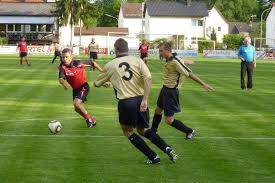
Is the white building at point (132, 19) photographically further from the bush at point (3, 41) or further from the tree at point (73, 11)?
the bush at point (3, 41)

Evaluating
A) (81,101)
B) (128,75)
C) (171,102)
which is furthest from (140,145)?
(81,101)

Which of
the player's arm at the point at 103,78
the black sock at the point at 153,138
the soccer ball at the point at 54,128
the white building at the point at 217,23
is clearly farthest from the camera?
the white building at the point at 217,23

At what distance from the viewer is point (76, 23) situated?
103125 millimetres

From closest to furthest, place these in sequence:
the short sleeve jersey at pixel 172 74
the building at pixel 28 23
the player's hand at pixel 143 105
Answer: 1. the player's hand at pixel 143 105
2. the short sleeve jersey at pixel 172 74
3. the building at pixel 28 23

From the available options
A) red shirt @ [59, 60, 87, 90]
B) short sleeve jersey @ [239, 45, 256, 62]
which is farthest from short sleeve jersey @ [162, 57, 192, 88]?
short sleeve jersey @ [239, 45, 256, 62]

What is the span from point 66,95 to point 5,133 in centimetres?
906

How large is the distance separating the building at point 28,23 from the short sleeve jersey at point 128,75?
8947cm

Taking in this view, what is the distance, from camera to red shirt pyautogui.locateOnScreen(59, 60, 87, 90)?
555 inches

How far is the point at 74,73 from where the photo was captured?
1418 cm

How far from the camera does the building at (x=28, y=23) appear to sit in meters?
99.7

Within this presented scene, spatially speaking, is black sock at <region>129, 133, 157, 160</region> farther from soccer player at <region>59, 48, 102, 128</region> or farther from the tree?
the tree

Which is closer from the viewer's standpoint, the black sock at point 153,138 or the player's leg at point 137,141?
the player's leg at point 137,141

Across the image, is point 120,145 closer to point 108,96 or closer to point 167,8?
point 108,96

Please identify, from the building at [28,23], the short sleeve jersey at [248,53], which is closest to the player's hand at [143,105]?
the short sleeve jersey at [248,53]
